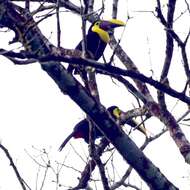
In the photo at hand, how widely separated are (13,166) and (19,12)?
1.02 meters

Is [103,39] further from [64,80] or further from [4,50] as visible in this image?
[4,50]

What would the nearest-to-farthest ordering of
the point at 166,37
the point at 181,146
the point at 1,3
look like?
the point at 1,3 → the point at 166,37 → the point at 181,146

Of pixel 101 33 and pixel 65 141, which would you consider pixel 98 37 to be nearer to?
pixel 101 33

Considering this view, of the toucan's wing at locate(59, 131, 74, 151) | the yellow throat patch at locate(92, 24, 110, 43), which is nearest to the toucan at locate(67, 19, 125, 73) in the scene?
the yellow throat patch at locate(92, 24, 110, 43)

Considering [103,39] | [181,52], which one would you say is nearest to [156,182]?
[181,52]

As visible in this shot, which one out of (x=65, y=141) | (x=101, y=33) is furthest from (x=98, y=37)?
(x=65, y=141)

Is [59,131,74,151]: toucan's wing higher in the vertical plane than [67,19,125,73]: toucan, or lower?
lower

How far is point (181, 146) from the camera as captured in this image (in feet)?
14.4

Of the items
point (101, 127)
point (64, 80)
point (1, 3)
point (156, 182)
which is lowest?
point (156, 182)

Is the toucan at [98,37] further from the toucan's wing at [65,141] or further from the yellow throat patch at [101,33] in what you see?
the toucan's wing at [65,141]

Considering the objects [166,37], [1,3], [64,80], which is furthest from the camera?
[166,37]

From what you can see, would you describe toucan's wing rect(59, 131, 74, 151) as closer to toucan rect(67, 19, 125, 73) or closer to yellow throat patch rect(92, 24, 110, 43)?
toucan rect(67, 19, 125, 73)

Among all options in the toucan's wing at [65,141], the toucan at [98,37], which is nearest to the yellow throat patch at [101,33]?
the toucan at [98,37]

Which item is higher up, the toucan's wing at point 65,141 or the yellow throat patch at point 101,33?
the yellow throat patch at point 101,33
